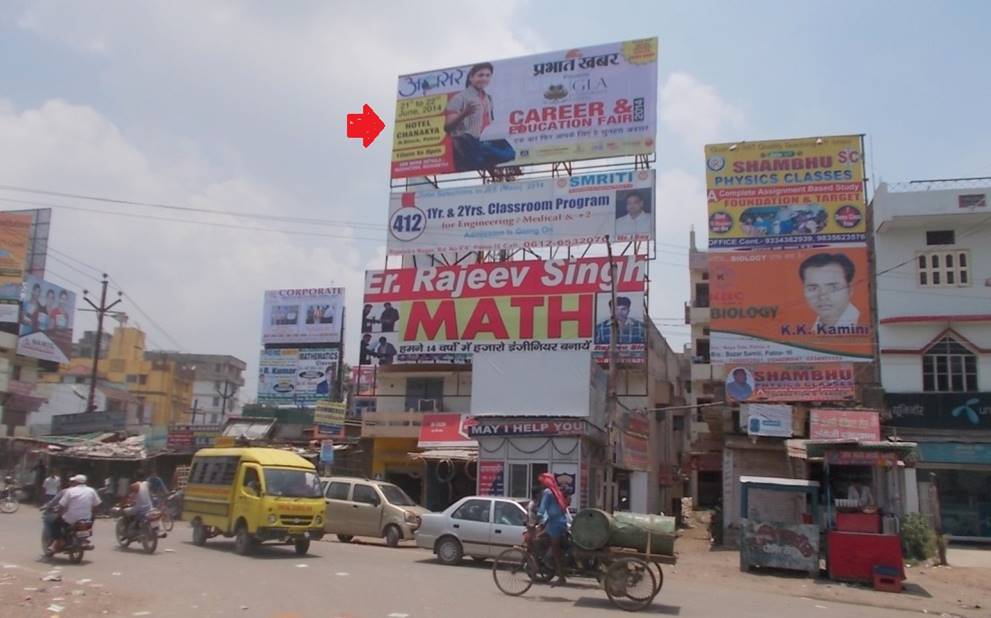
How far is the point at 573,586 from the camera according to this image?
13.2 meters

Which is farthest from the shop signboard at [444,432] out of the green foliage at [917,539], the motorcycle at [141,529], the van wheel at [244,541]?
the green foliage at [917,539]

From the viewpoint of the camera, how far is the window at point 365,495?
21.1m

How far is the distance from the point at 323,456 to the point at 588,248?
41.5 ft

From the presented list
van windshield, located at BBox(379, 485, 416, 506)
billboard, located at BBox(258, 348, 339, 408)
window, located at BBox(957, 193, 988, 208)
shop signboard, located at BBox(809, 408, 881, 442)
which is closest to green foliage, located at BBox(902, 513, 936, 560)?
shop signboard, located at BBox(809, 408, 881, 442)

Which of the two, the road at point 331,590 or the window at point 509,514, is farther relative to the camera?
the window at point 509,514

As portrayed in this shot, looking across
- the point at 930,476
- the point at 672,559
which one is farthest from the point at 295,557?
the point at 930,476

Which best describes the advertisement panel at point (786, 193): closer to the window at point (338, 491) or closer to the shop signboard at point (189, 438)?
the window at point (338, 491)

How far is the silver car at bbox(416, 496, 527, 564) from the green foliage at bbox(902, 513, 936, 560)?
32.1ft

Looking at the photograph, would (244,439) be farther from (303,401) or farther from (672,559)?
(672,559)

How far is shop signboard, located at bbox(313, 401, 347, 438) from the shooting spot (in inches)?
1219

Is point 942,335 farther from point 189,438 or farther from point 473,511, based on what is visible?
point 189,438

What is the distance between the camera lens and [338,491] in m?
21.6

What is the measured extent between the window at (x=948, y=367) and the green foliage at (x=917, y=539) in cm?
884

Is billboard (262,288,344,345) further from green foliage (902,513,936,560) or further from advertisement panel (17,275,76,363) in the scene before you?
green foliage (902,513,936,560)
